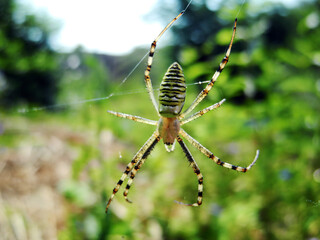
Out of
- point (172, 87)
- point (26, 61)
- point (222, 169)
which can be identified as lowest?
point (222, 169)

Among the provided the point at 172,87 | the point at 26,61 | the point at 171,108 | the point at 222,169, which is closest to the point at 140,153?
the point at 171,108

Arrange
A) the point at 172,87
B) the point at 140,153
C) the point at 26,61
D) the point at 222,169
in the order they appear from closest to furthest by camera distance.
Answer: the point at 172,87 → the point at 140,153 → the point at 222,169 → the point at 26,61

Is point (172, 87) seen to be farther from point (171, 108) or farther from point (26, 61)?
point (26, 61)

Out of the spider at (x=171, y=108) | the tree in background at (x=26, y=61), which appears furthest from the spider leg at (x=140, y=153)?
the tree in background at (x=26, y=61)

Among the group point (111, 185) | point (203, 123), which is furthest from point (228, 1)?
point (111, 185)

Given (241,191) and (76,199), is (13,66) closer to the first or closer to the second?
(76,199)

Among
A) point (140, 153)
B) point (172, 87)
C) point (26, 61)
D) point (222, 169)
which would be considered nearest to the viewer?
point (172, 87)

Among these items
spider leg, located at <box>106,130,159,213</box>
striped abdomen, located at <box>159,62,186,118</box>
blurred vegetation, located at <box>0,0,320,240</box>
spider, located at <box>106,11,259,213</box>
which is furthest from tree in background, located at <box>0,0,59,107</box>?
striped abdomen, located at <box>159,62,186,118</box>

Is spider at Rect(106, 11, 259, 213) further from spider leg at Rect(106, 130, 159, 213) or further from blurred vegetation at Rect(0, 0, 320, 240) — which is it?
blurred vegetation at Rect(0, 0, 320, 240)
